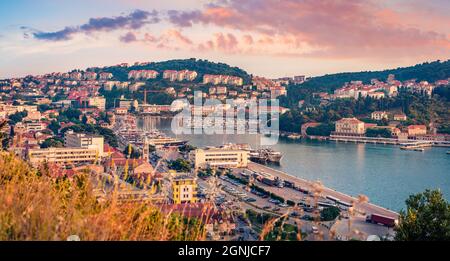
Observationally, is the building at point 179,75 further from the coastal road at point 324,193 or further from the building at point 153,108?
the coastal road at point 324,193

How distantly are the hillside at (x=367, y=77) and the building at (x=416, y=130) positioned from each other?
26.1 feet

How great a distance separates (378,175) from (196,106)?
13.3m

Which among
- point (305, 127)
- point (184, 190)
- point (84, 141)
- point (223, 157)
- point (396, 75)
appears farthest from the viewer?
point (396, 75)

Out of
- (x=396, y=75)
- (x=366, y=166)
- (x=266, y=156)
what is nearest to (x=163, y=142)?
(x=266, y=156)

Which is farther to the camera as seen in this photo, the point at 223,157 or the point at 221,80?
the point at 221,80

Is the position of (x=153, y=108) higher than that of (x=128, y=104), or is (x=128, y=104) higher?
(x=128, y=104)

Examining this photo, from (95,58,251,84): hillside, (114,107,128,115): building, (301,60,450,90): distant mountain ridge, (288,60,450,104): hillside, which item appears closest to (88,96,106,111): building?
(114,107,128,115): building

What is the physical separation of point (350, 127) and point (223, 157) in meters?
6.12

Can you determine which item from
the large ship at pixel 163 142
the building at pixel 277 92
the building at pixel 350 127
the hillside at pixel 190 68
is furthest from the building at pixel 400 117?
the hillside at pixel 190 68

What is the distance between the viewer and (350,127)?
45.3 feet

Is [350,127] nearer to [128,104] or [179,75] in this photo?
[128,104]
